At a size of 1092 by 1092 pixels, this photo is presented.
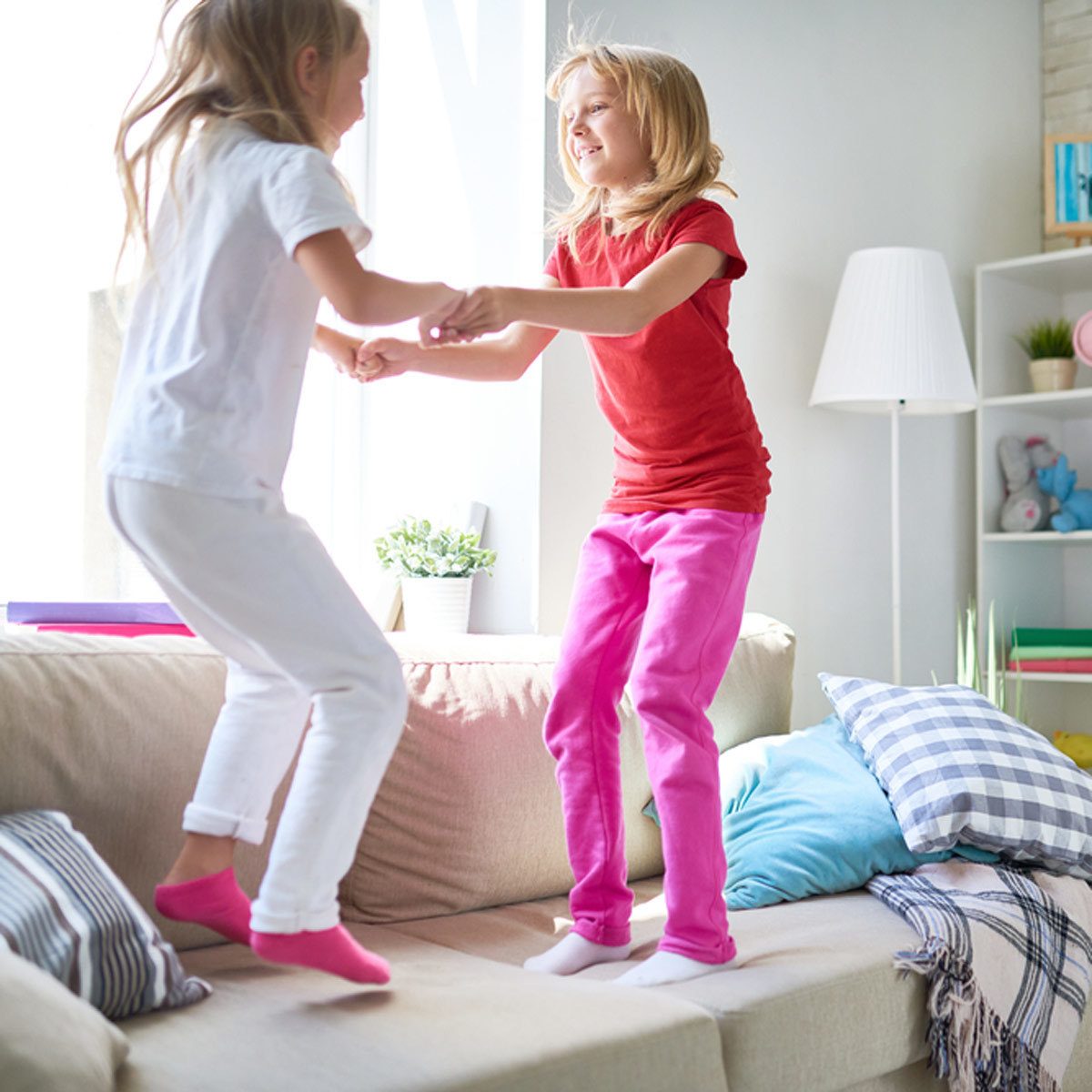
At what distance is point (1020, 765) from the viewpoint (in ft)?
6.67

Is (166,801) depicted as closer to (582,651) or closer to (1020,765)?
(582,651)

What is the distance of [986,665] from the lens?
3.62 m

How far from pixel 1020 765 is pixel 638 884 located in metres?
0.60

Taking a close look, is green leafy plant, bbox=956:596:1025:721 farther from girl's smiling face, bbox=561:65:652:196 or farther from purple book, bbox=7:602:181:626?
purple book, bbox=7:602:181:626

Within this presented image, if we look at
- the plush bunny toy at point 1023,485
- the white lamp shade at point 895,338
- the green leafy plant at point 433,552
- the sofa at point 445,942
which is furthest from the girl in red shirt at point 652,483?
the plush bunny toy at point 1023,485

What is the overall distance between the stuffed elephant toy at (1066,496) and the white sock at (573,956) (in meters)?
2.24

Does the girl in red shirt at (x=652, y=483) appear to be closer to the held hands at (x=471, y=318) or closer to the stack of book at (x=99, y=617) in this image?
the held hands at (x=471, y=318)

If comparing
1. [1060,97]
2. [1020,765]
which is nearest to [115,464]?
[1020,765]

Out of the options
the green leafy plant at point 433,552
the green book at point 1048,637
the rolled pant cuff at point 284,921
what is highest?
the green leafy plant at point 433,552

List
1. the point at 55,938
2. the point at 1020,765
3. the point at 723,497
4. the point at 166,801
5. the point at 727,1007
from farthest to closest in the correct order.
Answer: the point at 1020,765
the point at 723,497
the point at 166,801
the point at 727,1007
the point at 55,938

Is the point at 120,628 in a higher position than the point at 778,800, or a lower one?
higher

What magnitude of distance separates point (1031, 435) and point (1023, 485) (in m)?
0.20

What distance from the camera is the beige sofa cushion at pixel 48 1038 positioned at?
0.98 metres

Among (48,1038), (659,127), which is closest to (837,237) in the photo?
(659,127)
